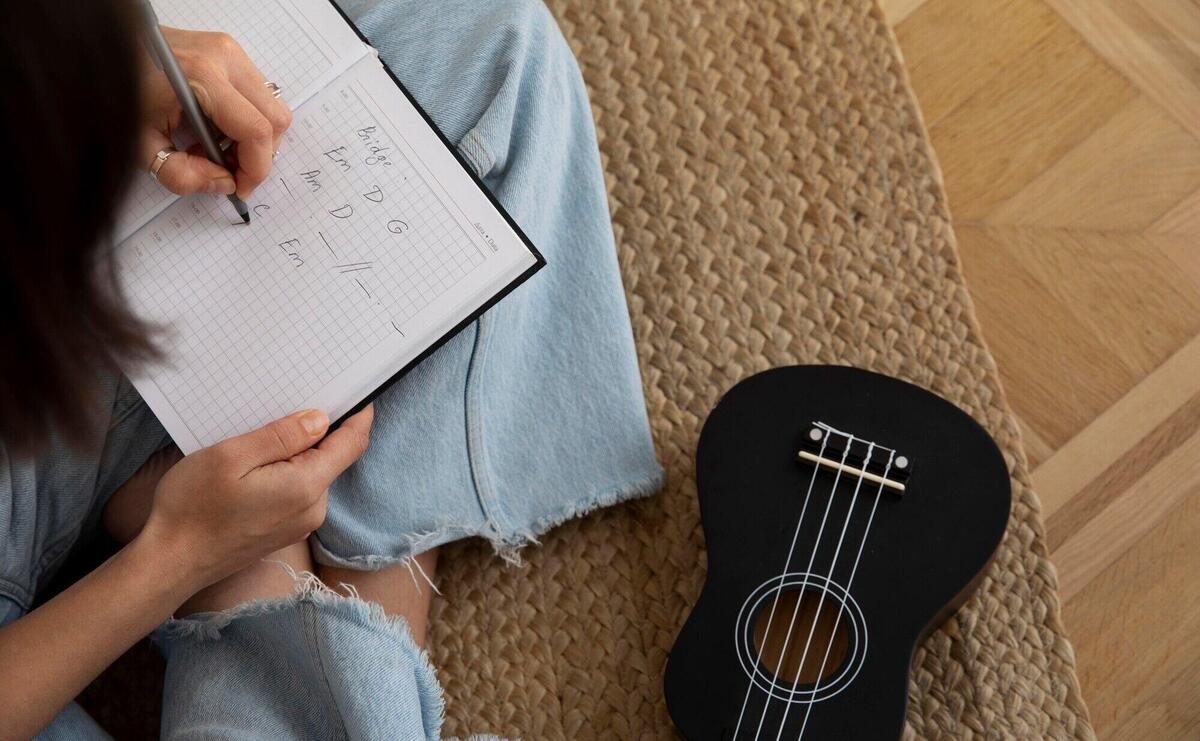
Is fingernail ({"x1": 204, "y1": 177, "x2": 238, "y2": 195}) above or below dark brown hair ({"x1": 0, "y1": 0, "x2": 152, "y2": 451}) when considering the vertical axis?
below

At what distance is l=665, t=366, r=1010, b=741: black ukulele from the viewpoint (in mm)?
692

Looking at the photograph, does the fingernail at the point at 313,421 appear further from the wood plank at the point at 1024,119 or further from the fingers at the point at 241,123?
the wood plank at the point at 1024,119

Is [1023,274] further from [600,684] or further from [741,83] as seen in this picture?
[600,684]

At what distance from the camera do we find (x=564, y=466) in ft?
2.58

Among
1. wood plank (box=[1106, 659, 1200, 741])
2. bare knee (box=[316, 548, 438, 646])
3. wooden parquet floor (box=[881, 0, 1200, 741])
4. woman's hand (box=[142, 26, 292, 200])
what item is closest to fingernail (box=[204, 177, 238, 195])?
woman's hand (box=[142, 26, 292, 200])

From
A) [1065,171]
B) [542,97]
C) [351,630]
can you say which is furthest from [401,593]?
[1065,171]

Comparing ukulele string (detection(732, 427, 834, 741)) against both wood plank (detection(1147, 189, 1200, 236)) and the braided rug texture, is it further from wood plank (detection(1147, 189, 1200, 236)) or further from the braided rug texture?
wood plank (detection(1147, 189, 1200, 236))

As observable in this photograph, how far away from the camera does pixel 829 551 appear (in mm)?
715

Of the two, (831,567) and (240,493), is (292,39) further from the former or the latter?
(831,567)

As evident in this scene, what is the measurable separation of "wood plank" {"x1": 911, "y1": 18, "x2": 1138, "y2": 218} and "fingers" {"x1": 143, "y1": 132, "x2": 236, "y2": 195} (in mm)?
646

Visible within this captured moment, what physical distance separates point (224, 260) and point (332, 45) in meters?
0.15

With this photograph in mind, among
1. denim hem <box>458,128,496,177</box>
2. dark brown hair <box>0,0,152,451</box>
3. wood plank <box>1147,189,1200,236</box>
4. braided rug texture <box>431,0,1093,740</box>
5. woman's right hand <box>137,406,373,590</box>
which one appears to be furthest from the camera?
wood plank <box>1147,189,1200,236</box>

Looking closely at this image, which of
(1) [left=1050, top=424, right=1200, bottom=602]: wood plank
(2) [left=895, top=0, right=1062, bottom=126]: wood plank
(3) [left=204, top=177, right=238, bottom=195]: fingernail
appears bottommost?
(1) [left=1050, top=424, right=1200, bottom=602]: wood plank

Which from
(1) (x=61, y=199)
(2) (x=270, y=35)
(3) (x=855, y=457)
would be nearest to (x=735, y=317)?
(3) (x=855, y=457)
